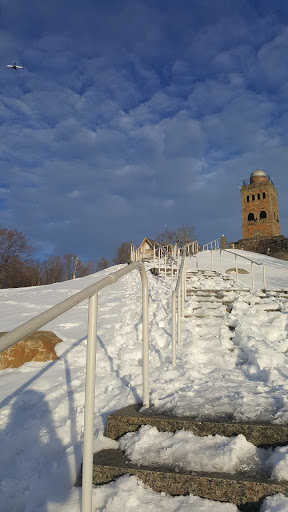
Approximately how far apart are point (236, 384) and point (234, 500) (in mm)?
1393

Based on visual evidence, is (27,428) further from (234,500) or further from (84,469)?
(234,500)

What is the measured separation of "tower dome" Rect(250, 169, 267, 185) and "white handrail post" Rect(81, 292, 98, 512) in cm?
4416

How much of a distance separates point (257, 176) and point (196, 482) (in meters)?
45.0

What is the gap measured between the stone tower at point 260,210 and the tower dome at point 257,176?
2.68 meters

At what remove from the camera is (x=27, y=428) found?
→ 2.42 m

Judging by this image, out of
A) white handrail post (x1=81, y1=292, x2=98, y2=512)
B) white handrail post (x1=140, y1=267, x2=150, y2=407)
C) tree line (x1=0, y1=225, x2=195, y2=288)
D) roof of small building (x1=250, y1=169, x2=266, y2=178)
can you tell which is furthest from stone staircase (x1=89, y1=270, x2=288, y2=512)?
roof of small building (x1=250, y1=169, x2=266, y2=178)

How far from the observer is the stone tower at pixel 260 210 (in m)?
35.6

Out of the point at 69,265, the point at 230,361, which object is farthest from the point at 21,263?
the point at 230,361

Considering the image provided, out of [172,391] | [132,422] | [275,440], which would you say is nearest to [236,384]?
[172,391]

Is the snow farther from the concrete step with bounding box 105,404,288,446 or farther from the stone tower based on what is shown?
the stone tower

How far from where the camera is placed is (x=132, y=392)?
111 inches

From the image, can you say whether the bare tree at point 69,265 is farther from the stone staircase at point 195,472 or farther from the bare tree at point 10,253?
the stone staircase at point 195,472

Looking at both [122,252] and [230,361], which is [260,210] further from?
[230,361]

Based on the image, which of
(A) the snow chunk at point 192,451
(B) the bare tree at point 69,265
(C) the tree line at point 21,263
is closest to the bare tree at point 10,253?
(C) the tree line at point 21,263
